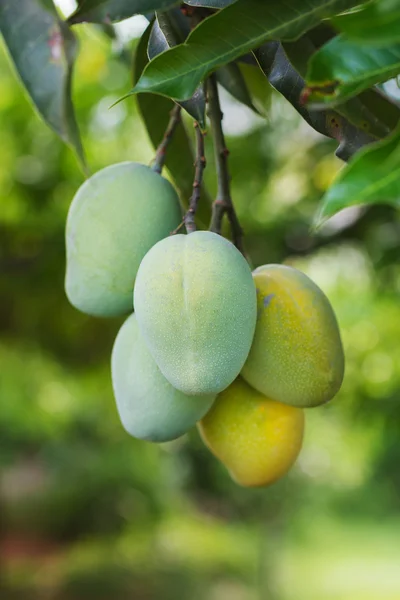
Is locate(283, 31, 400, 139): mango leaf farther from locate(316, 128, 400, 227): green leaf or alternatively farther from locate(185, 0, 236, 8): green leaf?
locate(316, 128, 400, 227): green leaf

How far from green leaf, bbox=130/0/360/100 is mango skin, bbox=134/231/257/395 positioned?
11cm

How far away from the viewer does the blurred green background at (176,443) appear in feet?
6.42

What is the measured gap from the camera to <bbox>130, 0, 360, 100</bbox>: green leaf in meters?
0.38

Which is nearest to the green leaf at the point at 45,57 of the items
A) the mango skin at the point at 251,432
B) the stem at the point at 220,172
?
the stem at the point at 220,172

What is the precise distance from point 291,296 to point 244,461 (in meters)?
0.15

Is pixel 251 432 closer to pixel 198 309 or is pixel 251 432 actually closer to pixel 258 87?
pixel 198 309

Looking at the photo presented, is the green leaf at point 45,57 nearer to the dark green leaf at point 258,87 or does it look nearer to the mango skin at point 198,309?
the mango skin at point 198,309

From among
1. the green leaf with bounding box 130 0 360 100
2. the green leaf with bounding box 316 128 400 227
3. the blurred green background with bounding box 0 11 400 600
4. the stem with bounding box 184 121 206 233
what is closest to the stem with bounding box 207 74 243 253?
the stem with bounding box 184 121 206 233

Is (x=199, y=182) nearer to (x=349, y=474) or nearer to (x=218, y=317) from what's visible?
(x=218, y=317)

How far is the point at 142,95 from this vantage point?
0.67m

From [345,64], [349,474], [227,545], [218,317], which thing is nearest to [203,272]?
[218,317]

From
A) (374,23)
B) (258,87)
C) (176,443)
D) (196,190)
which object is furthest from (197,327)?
(176,443)

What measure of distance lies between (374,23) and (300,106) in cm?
18

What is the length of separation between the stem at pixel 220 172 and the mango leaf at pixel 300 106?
9 centimetres
